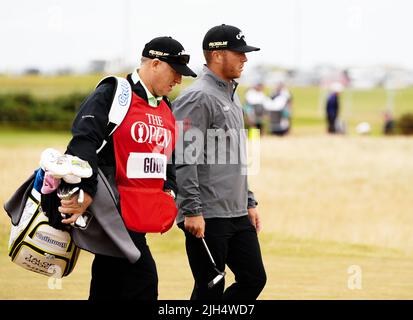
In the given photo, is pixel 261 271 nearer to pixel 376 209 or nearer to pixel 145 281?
pixel 145 281

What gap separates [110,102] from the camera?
589 cm

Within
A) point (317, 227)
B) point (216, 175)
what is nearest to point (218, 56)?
point (216, 175)

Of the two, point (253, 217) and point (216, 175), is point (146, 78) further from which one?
point (253, 217)

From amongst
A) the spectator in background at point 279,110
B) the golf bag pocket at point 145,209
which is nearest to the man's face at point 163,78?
the golf bag pocket at point 145,209

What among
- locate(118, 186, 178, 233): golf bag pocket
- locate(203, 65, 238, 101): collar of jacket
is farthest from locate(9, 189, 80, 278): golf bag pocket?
locate(203, 65, 238, 101): collar of jacket

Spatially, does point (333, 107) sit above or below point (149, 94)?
below

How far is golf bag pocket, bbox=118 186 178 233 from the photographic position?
600cm

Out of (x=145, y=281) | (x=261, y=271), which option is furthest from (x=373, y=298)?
(x=145, y=281)

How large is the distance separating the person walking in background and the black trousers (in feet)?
2.61

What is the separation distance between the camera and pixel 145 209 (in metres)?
6.05

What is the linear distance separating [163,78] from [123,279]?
4.02 ft

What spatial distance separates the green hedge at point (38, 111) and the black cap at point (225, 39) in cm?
3601
